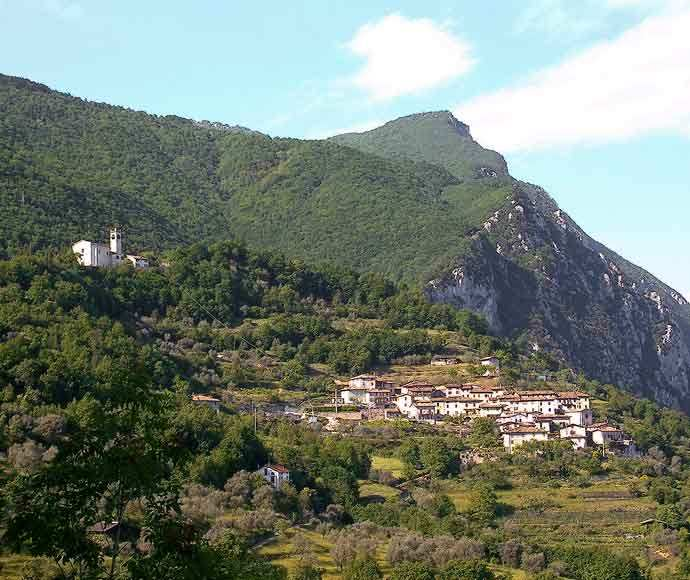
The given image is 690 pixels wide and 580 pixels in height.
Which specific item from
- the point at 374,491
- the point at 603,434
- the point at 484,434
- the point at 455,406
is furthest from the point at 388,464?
the point at 603,434

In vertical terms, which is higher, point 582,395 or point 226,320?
point 226,320

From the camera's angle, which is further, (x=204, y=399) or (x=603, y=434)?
(x=603, y=434)

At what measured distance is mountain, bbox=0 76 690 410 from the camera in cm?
15112

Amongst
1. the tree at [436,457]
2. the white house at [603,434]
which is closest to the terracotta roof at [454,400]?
the white house at [603,434]

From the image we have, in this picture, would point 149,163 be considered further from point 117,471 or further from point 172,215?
point 117,471

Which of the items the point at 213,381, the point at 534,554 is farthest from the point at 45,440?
the point at 213,381

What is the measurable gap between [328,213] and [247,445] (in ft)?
374

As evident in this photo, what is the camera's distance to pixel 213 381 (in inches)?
3297

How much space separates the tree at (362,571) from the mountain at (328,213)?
283ft

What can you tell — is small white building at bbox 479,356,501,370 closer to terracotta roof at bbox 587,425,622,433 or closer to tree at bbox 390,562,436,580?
terracotta roof at bbox 587,425,622,433

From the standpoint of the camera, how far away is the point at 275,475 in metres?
60.2

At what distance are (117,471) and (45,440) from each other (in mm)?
38629

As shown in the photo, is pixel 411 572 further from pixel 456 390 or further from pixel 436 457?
pixel 456 390

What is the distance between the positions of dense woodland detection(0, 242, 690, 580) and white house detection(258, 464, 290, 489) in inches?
41.5
